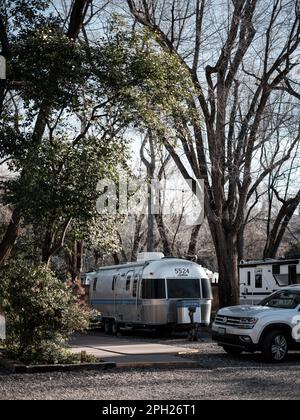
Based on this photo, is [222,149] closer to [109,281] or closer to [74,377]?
[109,281]

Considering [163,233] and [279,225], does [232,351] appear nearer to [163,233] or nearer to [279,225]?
[279,225]

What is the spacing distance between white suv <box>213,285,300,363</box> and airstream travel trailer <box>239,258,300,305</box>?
856 cm

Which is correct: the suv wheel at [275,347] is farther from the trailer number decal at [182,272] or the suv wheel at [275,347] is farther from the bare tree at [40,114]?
the trailer number decal at [182,272]

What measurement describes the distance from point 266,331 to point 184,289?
897cm

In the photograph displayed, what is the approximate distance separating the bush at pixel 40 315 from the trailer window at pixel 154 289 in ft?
31.6

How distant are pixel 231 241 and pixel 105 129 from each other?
12.8m

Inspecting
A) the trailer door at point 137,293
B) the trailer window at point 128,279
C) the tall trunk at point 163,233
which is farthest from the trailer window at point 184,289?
the tall trunk at point 163,233

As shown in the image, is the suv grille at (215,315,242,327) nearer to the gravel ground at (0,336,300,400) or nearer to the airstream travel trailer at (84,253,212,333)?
the gravel ground at (0,336,300,400)

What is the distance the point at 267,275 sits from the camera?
25.2 m

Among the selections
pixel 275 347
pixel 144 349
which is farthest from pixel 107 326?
pixel 275 347

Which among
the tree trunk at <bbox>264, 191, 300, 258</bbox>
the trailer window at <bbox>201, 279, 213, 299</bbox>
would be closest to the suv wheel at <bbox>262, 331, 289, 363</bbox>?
the trailer window at <bbox>201, 279, 213, 299</bbox>

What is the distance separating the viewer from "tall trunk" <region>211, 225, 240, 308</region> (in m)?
26.4
